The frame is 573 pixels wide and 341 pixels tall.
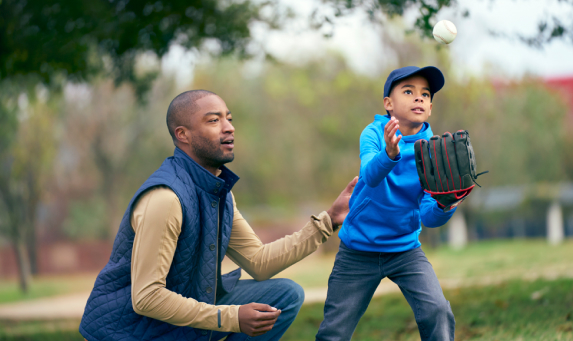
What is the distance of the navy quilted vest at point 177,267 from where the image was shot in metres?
2.87

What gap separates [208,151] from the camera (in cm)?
303

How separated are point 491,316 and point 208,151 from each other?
3.49 meters

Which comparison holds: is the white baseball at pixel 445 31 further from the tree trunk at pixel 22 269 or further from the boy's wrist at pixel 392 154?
the tree trunk at pixel 22 269

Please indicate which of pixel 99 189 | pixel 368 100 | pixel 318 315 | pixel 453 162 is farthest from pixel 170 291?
pixel 99 189

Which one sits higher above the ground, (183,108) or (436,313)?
(183,108)

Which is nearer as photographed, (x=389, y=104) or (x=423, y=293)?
(x=423, y=293)

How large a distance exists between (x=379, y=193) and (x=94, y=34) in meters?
5.72

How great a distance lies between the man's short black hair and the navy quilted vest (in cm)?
17

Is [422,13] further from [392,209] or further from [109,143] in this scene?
[109,143]

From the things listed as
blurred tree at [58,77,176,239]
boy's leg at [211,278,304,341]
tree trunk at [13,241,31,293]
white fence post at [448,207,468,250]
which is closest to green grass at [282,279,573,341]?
boy's leg at [211,278,304,341]

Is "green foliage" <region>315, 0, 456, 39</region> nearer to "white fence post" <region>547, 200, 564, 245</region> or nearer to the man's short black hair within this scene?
the man's short black hair

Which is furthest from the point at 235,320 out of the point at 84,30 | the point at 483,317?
the point at 84,30

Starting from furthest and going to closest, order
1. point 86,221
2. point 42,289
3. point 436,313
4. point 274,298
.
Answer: point 86,221 < point 42,289 < point 274,298 < point 436,313

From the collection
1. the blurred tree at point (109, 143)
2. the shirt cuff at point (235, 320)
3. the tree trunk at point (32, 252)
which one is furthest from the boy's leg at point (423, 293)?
the tree trunk at point (32, 252)
